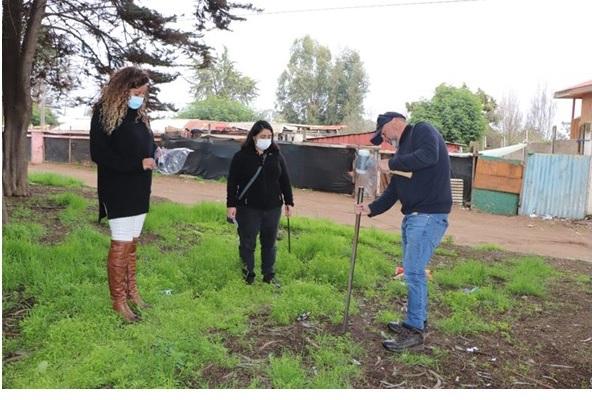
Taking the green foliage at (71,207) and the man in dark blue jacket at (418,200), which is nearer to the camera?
the man in dark blue jacket at (418,200)

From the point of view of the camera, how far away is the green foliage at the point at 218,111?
1706 inches

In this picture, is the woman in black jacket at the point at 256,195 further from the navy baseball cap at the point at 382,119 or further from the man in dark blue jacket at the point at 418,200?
the man in dark blue jacket at the point at 418,200

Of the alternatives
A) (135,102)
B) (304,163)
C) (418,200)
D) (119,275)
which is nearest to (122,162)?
(135,102)

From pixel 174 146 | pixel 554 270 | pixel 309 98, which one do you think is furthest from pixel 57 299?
pixel 309 98

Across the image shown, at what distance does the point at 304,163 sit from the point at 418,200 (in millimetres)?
13024

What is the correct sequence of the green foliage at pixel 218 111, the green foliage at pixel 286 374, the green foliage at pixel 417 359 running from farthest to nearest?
the green foliage at pixel 218 111 → the green foliage at pixel 417 359 → the green foliage at pixel 286 374

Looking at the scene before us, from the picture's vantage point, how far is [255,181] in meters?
5.04

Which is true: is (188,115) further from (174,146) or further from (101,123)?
(101,123)

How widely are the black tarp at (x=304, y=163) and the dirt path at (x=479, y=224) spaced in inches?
15.9

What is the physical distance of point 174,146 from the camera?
20219mm

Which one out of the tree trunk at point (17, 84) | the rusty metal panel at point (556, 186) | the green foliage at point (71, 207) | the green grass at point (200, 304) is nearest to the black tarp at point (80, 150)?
the tree trunk at point (17, 84)

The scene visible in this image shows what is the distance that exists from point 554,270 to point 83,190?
27.8ft

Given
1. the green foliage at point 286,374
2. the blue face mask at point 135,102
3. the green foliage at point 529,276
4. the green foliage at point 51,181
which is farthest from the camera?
the green foliage at point 51,181

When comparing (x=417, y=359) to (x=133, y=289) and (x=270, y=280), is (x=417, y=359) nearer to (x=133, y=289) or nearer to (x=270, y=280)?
(x=270, y=280)
